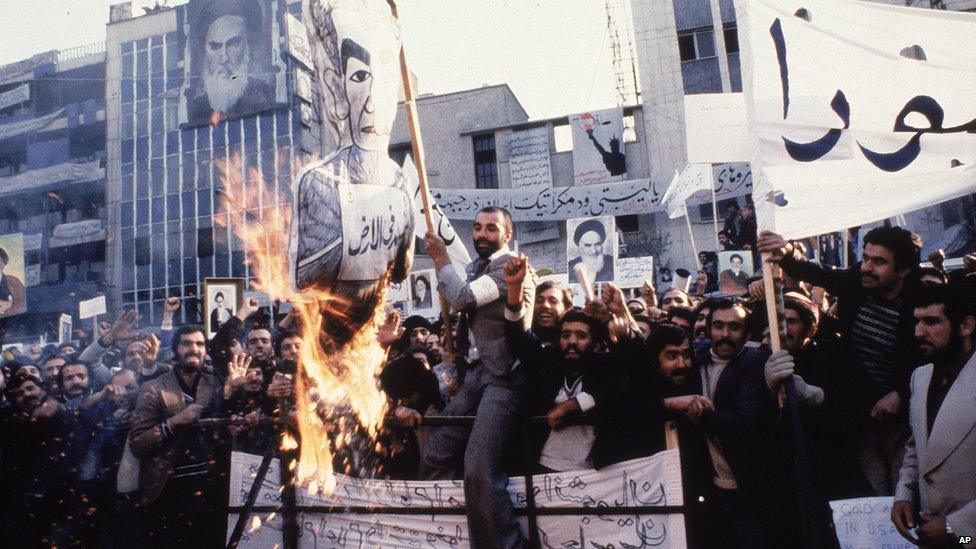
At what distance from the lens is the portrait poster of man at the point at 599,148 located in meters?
24.0

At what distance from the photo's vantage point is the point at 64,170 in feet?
106

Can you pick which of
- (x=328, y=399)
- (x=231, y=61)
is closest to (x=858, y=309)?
(x=328, y=399)

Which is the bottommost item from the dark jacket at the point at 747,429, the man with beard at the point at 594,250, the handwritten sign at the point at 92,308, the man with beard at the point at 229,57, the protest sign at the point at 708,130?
the dark jacket at the point at 747,429

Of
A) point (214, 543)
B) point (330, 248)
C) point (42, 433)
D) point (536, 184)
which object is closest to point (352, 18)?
point (330, 248)

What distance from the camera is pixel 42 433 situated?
5.30m

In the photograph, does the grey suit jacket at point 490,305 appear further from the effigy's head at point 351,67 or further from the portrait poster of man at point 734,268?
the portrait poster of man at point 734,268

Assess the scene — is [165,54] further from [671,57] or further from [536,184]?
[671,57]

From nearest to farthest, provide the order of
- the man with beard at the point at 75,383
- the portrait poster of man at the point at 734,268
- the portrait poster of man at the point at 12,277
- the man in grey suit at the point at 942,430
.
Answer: the man in grey suit at the point at 942,430
the man with beard at the point at 75,383
the portrait poster of man at the point at 12,277
the portrait poster of man at the point at 734,268

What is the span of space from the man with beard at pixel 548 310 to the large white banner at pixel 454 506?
1.14 meters

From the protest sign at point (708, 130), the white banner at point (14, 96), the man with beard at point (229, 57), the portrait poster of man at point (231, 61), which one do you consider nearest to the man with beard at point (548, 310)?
the protest sign at point (708, 130)

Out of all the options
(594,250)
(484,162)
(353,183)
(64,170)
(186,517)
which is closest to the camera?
(353,183)

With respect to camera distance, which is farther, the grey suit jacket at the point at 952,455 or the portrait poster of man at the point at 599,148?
the portrait poster of man at the point at 599,148

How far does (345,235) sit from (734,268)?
24.1ft

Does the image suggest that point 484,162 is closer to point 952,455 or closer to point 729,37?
point 729,37
